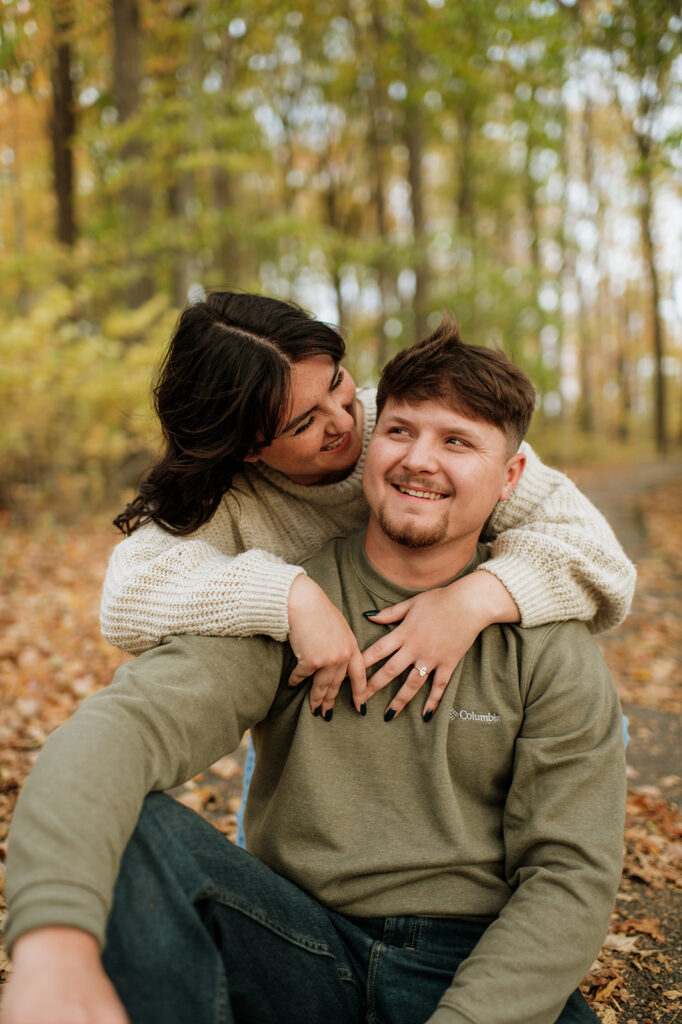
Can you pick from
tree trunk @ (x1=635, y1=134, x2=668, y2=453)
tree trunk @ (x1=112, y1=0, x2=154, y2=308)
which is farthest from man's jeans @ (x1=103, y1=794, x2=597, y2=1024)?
tree trunk @ (x1=635, y1=134, x2=668, y2=453)

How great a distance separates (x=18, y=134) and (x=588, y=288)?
1855 cm

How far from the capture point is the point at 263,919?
1838 mm

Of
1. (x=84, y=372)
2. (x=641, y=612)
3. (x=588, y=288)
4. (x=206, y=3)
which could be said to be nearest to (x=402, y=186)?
(x=588, y=288)

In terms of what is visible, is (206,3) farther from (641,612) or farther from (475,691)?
(475,691)

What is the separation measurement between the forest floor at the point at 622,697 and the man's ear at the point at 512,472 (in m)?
1.53

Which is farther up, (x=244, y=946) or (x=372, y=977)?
(x=244, y=946)

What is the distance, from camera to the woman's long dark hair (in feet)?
8.13

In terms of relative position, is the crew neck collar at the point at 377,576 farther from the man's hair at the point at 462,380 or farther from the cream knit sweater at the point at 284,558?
the man's hair at the point at 462,380

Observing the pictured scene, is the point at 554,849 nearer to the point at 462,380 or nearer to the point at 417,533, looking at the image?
the point at 417,533

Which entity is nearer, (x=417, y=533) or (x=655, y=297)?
(x=417, y=533)

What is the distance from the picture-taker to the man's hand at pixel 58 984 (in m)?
1.30

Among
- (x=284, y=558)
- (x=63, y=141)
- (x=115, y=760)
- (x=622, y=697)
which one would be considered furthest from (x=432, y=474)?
(x=63, y=141)

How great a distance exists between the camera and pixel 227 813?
379 centimetres

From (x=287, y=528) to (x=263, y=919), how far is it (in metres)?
1.28
